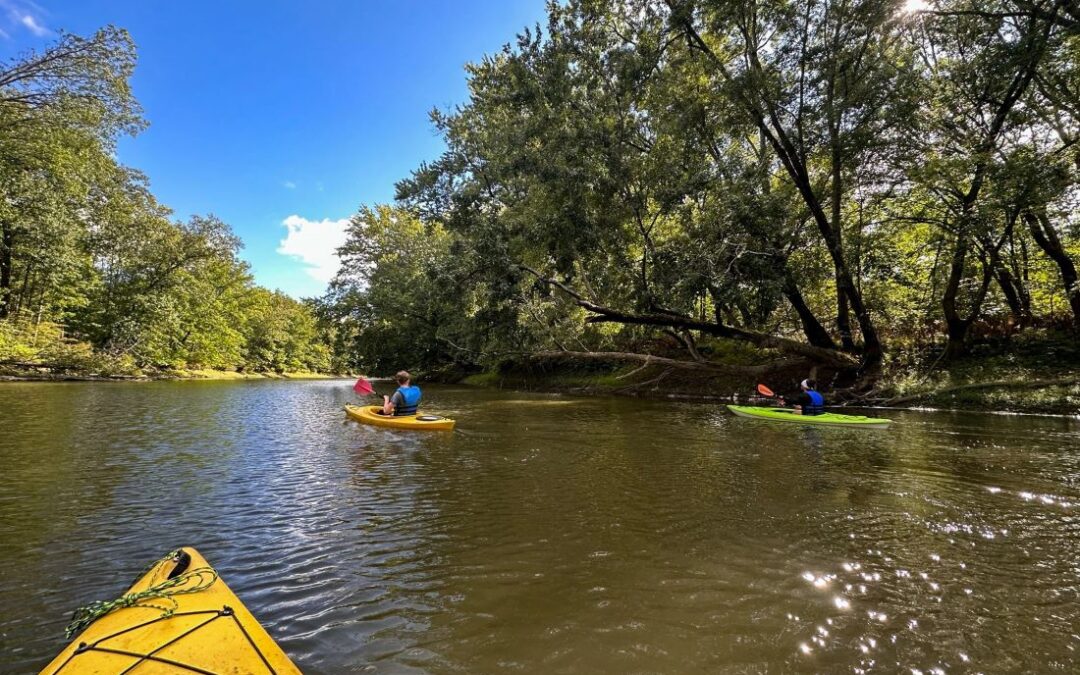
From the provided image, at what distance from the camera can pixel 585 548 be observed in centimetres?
433

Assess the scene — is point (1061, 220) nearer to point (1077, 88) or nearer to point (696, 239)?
point (1077, 88)

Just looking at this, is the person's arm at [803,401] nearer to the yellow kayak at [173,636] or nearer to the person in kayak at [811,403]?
the person in kayak at [811,403]

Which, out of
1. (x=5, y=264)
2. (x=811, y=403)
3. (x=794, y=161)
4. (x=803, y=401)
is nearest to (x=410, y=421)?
(x=803, y=401)

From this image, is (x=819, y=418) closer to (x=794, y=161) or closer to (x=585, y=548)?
(x=794, y=161)

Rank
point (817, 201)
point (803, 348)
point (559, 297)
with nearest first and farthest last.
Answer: point (817, 201)
point (803, 348)
point (559, 297)

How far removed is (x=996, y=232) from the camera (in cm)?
1397

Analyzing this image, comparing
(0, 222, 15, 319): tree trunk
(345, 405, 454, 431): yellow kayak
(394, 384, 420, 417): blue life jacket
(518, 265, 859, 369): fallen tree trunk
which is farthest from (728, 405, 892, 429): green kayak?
(0, 222, 15, 319): tree trunk

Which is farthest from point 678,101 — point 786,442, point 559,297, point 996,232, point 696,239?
point 786,442

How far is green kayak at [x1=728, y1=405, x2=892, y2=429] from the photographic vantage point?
36.4 feet

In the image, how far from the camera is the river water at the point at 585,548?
2.85 meters

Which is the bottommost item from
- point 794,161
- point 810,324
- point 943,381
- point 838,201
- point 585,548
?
point 585,548

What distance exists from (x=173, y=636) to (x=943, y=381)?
18515 mm

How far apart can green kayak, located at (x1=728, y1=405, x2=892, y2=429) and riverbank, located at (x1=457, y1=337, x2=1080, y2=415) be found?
441 cm

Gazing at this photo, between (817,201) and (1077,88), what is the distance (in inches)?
250
